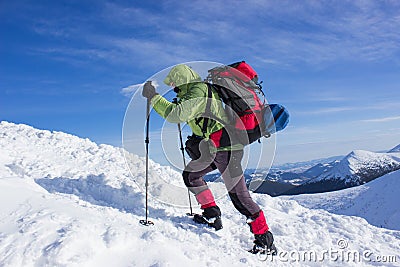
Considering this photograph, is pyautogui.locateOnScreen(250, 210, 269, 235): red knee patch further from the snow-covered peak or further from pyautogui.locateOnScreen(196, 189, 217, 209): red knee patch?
the snow-covered peak

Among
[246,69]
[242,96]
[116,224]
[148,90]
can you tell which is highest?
[246,69]

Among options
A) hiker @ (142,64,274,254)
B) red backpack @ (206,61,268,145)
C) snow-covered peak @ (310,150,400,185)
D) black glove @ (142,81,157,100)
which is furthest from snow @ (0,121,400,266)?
snow-covered peak @ (310,150,400,185)

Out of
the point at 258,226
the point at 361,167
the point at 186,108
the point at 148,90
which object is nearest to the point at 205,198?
the point at 258,226

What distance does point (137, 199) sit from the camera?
7453 mm

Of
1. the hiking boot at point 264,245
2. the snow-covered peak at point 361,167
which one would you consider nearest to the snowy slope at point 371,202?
the hiking boot at point 264,245

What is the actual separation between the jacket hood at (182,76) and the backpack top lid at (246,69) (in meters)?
0.76

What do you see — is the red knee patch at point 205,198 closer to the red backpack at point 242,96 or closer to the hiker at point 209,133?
the hiker at point 209,133

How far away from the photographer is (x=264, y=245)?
5.50 meters

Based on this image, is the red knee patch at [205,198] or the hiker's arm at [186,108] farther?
the red knee patch at [205,198]

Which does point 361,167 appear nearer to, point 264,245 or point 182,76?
point 264,245

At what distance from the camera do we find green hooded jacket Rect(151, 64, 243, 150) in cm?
512

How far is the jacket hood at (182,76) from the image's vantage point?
213 inches

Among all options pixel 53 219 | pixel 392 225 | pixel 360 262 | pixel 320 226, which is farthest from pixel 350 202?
pixel 53 219

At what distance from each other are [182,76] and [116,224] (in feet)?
8.83
